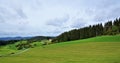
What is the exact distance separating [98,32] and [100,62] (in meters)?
131

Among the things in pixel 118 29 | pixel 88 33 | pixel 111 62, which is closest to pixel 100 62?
pixel 111 62

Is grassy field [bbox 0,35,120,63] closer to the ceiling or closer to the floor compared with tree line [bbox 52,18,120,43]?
closer to the floor

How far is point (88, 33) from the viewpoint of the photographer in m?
163

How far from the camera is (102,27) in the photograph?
546 ft

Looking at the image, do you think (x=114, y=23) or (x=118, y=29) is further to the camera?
(x=114, y=23)

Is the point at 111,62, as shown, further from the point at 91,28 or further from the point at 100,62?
the point at 91,28

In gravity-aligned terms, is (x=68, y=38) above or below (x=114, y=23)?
below

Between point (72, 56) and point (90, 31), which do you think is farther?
point (90, 31)

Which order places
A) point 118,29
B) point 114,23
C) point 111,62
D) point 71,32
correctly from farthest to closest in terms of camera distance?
point 71,32 → point 114,23 → point 118,29 → point 111,62

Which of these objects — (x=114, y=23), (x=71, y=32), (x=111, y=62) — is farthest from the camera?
(x=71, y=32)

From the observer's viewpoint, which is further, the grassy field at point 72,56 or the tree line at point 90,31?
the tree line at point 90,31

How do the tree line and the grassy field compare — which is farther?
the tree line

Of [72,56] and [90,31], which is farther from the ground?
[90,31]

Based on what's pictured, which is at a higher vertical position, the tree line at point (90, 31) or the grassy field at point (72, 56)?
the tree line at point (90, 31)
